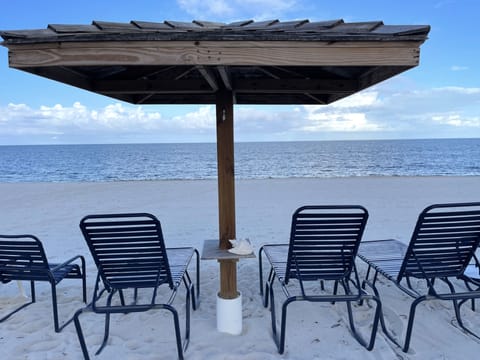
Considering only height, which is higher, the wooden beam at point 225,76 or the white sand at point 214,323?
the wooden beam at point 225,76

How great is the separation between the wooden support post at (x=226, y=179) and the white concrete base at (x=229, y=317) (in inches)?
2.7

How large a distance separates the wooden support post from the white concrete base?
0.07 m

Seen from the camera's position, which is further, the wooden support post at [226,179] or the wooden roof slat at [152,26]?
the wooden support post at [226,179]

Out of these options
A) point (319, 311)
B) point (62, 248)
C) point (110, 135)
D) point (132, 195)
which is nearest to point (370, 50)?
point (319, 311)

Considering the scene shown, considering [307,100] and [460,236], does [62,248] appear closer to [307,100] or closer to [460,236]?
[307,100]

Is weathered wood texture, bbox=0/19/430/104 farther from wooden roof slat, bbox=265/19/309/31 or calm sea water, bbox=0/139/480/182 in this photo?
calm sea water, bbox=0/139/480/182

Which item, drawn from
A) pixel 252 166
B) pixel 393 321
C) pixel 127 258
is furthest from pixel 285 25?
pixel 252 166

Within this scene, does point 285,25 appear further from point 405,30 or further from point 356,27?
point 405,30

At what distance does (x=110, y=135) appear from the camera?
46.3 meters

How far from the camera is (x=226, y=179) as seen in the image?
8.00 feet

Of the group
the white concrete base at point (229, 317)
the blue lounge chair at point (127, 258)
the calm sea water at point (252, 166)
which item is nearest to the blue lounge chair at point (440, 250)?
the white concrete base at point (229, 317)

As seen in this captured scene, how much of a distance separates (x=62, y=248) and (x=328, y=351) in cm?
389

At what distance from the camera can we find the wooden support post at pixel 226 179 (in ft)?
7.65

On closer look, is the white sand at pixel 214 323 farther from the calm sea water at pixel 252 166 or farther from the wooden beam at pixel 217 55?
the calm sea water at pixel 252 166
